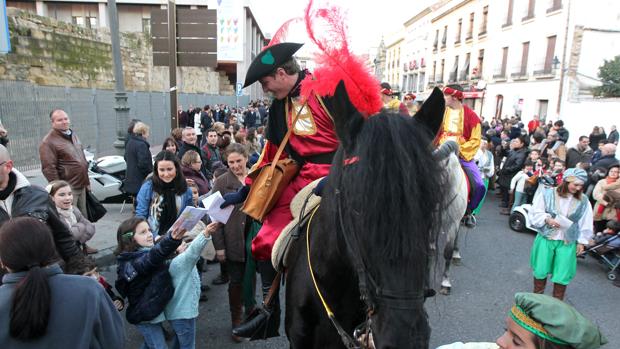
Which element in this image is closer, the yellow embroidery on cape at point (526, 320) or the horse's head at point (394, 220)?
the horse's head at point (394, 220)

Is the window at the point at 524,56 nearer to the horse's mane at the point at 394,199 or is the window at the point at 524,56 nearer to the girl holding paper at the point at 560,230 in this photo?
the girl holding paper at the point at 560,230

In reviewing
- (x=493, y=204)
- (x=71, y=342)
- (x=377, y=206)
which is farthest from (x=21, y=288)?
(x=493, y=204)

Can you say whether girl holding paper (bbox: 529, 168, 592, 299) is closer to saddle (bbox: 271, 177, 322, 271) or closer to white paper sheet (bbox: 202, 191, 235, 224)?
saddle (bbox: 271, 177, 322, 271)

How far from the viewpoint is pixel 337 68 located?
7.82 feet

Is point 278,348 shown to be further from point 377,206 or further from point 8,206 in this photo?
point 377,206

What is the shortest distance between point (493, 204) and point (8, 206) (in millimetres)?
11123

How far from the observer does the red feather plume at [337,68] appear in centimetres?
237

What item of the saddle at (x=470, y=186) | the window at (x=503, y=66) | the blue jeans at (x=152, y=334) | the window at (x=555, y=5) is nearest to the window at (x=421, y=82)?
the window at (x=503, y=66)

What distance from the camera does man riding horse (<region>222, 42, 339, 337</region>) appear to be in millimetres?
2671

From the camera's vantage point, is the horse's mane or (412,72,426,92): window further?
(412,72,426,92): window

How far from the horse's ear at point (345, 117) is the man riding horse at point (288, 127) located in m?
0.67

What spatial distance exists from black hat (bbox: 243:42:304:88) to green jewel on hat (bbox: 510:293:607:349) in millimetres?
2070

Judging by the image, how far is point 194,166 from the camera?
586cm

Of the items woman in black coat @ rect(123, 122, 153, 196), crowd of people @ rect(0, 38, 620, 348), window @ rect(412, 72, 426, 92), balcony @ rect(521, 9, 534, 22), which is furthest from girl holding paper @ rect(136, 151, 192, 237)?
window @ rect(412, 72, 426, 92)
